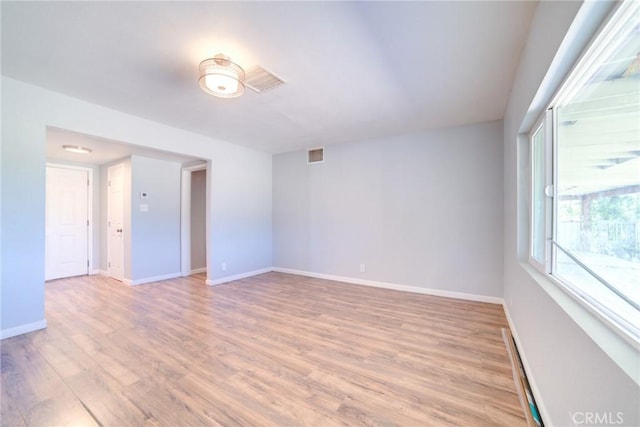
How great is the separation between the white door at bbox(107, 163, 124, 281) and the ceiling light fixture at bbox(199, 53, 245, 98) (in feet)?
12.6

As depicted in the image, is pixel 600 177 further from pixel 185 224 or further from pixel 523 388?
pixel 185 224

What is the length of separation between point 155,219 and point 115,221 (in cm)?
85

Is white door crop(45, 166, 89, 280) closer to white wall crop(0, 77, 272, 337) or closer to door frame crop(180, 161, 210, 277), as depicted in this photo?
door frame crop(180, 161, 210, 277)

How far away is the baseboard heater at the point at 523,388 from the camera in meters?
1.43

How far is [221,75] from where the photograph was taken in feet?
6.55

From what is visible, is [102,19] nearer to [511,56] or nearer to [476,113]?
[511,56]

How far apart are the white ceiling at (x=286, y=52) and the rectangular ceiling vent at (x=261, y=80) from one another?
0.28ft

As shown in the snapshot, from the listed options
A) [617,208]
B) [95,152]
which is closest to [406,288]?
[617,208]

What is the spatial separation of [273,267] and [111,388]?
3.82 m

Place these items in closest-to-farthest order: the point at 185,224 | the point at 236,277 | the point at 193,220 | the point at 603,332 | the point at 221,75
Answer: the point at 603,332
the point at 221,75
the point at 236,277
the point at 185,224
the point at 193,220

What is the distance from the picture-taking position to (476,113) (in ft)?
10.4

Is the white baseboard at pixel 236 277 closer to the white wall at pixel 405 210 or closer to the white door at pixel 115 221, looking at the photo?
the white wall at pixel 405 210

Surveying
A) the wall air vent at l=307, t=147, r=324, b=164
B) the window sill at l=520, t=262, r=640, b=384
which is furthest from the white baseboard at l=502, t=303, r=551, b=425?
the wall air vent at l=307, t=147, r=324, b=164

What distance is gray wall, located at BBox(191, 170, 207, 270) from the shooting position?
216 inches
